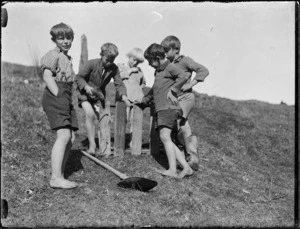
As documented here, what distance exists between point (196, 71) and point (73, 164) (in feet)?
8.10

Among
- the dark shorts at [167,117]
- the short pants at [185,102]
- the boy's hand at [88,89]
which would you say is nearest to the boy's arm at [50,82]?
the boy's hand at [88,89]

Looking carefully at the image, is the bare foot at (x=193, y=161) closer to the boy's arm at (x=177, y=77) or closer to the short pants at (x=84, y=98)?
the boy's arm at (x=177, y=77)

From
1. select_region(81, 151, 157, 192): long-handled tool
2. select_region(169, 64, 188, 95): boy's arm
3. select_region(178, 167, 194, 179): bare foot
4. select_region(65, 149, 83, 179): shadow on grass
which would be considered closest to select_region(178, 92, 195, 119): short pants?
select_region(169, 64, 188, 95): boy's arm

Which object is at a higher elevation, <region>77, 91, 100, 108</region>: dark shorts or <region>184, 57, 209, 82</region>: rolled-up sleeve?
<region>184, 57, 209, 82</region>: rolled-up sleeve

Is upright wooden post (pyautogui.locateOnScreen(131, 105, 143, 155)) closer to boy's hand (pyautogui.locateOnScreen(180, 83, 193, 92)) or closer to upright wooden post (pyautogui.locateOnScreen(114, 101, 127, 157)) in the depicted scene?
upright wooden post (pyautogui.locateOnScreen(114, 101, 127, 157))

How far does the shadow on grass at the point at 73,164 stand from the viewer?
18.8 ft

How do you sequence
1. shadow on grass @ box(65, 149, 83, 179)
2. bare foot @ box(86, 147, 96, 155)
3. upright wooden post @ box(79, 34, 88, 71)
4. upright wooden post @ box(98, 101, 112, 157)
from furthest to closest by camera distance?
upright wooden post @ box(79, 34, 88, 71)
upright wooden post @ box(98, 101, 112, 157)
bare foot @ box(86, 147, 96, 155)
shadow on grass @ box(65, 149, 83, 179)

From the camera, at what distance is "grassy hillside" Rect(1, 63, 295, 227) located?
4426 mm

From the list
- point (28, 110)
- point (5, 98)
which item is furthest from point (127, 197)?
point (5, 98)

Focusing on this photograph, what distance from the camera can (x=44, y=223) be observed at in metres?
4.08

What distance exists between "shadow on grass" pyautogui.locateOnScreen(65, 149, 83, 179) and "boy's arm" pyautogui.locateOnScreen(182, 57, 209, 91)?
2.06m

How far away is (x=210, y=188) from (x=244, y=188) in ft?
2.50

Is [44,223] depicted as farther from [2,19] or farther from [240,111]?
[240,111]

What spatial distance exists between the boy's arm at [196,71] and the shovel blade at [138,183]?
76.3 inches
